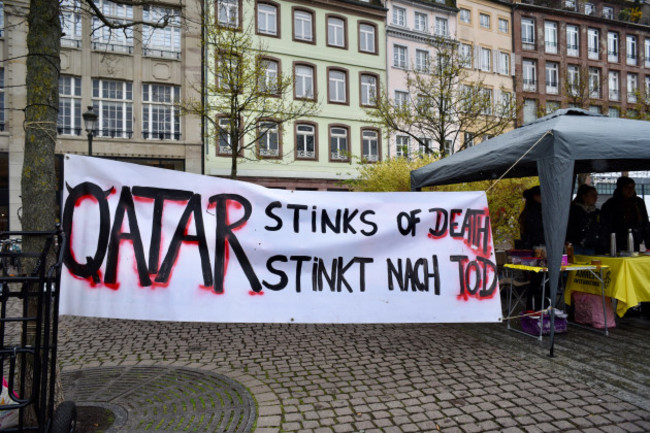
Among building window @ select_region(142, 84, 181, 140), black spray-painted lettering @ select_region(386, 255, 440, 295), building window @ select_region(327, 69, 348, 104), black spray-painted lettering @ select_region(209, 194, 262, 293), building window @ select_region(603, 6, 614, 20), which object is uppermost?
building window @ select_region(603, 6, 614, 20)

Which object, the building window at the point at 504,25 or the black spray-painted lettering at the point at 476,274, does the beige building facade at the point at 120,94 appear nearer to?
the black spray-painted lettering at the point at 476,274

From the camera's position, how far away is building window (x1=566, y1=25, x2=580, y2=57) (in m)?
37.8

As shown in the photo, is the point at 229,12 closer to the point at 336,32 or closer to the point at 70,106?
the point at 336,32

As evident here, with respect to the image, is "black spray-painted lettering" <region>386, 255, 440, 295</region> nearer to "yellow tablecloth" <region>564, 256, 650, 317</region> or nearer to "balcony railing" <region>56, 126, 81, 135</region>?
"yellow tablecloth" <region>564, 256, 650, 317</region>

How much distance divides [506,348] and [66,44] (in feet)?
79.5

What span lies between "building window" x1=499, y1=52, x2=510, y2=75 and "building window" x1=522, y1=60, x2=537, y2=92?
1.74m

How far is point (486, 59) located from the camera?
33812mm

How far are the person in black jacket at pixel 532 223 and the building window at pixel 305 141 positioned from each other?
781 inches

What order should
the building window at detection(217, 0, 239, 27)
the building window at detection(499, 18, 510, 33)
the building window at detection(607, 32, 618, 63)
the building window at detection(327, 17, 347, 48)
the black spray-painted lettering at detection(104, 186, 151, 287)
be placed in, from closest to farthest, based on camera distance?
the black spray-painted lettering at detection(104, 186, 151, 287), the building window at detection(217, 0, 239, 27), the building window at detection(327, 17, 347, 48), the building window at detection(499, 18, 510, 33), the building window at detection(607, 32, 618, 63)

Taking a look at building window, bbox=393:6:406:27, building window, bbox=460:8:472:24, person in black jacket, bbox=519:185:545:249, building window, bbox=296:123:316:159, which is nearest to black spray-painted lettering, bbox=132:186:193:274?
person in black jacket, bbox=519:185:545:249

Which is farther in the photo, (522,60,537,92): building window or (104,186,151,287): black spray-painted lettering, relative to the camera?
(522,60,537,92): building window

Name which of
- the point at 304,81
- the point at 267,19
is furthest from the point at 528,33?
the point at 267,19

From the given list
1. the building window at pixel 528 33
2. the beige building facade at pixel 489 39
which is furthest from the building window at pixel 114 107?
the building window at pixel 528 33

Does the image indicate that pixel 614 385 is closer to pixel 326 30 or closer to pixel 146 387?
pixel 146 387
